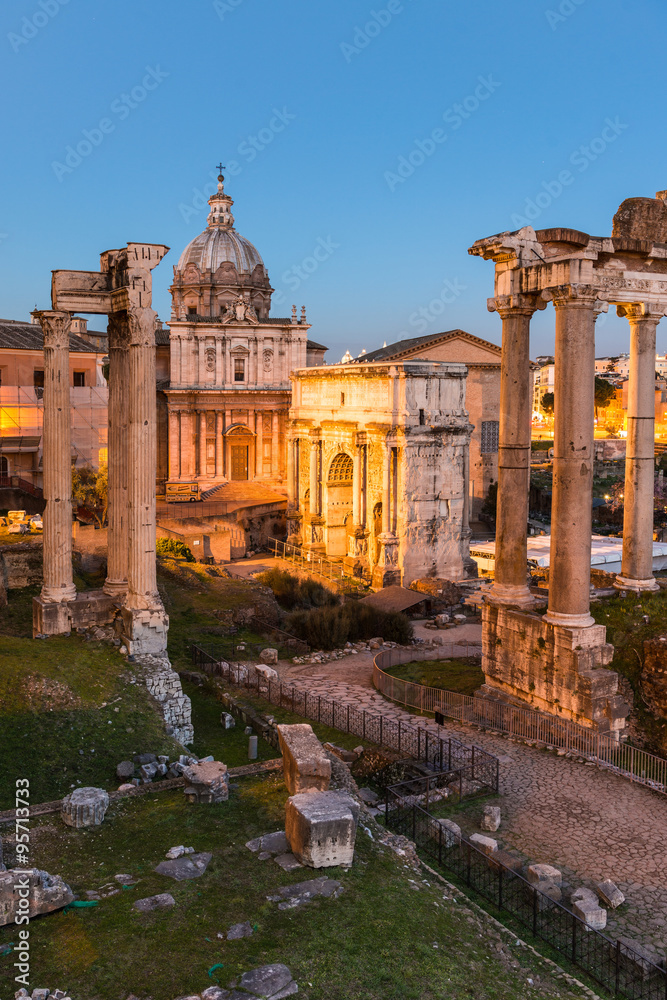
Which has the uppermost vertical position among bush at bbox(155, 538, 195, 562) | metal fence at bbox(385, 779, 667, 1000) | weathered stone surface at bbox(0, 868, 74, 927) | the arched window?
the arched window

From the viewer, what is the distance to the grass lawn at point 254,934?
690 centimetres

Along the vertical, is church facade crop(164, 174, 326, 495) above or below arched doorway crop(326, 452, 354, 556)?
above

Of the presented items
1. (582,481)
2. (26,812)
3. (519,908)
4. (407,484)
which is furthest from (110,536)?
(407,484)

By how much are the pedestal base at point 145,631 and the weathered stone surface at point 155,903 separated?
6815 millimetres

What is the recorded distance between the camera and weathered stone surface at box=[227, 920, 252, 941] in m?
7.41

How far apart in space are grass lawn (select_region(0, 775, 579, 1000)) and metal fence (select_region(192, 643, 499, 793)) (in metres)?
3.91

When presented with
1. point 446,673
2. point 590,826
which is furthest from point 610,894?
point 446,673

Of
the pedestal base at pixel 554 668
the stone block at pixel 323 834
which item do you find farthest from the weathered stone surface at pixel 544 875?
the pedestal base at pixel 554 668

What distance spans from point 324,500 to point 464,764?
2493 centimetres

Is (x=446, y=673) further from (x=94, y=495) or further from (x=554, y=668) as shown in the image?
(x=94, y=495)

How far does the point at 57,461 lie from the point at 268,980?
10.5 meters

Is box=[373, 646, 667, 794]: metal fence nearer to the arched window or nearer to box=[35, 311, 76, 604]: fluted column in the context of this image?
box=[35, 311, 76, 604]: fluted column

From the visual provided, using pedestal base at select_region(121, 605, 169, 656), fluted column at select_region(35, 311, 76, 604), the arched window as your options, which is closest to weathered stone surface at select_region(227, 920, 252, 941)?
pedestal base at select_region(121, 605, 169, 656)

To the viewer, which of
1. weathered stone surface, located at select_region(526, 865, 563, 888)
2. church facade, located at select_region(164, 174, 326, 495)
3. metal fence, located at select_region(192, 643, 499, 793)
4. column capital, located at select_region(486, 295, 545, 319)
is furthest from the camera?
church facade, located at select_region(164, 174, 326, 495)
